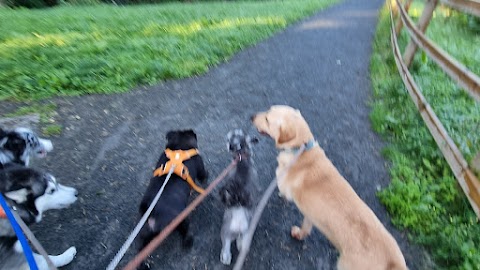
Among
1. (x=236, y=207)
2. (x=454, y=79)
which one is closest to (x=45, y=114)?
(x=236, y=207)

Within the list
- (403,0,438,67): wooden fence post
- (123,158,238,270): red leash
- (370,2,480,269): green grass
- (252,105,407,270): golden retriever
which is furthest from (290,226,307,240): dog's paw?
(403,0,438,67): wooden fence post

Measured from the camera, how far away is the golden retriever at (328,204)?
243 cm

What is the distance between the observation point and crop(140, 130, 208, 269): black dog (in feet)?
9.39

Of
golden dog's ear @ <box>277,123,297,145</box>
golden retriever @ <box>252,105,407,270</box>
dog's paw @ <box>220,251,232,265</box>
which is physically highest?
golden dog's ear @ <box>277,123,297,145</box>

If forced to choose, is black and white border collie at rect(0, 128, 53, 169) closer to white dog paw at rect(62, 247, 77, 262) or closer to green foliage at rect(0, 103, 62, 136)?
white dog paw at rect(62, 247, 77, 262)

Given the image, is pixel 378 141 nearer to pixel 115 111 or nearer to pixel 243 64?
pixel 243 64

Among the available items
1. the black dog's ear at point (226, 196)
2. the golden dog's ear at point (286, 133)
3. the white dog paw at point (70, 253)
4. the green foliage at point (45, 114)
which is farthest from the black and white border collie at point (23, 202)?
the golden dog's ear at point (286, 133)

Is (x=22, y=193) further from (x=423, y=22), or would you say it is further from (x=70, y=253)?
(x=423, y=22)

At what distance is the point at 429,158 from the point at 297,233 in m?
2.43

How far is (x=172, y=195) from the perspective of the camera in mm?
3068

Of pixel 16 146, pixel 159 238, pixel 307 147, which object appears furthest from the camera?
pixel 16 146

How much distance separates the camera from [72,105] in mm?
5633

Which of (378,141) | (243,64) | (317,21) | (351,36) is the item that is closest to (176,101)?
(243,64)

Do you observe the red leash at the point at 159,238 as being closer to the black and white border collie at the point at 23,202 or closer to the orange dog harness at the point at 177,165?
the orange dog harness at the point at 177,165
